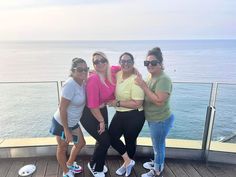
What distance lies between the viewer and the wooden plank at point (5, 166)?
2818 millimetres

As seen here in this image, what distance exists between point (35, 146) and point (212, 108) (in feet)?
7.56

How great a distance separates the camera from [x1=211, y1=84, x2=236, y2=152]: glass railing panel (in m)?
3.10

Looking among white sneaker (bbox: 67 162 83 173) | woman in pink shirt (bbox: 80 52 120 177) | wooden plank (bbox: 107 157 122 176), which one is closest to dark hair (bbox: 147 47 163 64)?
woman in pink shirt (bbox: 80 52 120 177)

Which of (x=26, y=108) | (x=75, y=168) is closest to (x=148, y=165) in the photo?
(x=75, y=168)

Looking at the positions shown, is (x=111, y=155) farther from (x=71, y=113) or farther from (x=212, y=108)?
(x=212, y=108)

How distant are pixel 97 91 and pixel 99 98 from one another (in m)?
0.09

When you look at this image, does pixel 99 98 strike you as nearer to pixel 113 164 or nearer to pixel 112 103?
pixel 112 103

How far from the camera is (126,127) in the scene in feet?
8.32

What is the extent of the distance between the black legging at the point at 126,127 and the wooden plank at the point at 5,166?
1.31m

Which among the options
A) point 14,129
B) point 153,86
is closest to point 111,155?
point 153,86

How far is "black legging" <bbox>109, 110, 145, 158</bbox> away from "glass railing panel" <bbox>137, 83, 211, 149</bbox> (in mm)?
373

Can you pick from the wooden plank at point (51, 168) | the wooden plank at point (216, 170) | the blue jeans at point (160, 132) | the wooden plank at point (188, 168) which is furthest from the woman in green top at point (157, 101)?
the wooden plank at point (51, 168)

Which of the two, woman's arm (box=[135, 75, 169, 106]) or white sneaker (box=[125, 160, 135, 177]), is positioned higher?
woman's arm (box=[135, 75, 169, 106])

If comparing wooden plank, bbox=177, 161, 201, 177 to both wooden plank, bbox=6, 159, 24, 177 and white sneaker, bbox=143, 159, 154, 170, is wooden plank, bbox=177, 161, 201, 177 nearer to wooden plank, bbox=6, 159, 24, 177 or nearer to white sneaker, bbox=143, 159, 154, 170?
white sneaker, bbox=143, 159, 154, 170
